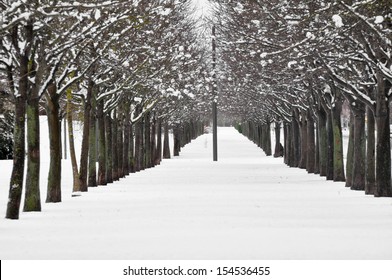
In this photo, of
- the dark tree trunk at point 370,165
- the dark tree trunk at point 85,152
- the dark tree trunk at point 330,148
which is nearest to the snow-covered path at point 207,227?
the dark tree trunk at point 370,165

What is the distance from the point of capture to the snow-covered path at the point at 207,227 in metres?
12.9

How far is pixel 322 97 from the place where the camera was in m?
35.4

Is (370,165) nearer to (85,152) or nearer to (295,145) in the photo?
(85,152)

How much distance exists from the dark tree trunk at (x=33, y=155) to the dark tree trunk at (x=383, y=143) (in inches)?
377

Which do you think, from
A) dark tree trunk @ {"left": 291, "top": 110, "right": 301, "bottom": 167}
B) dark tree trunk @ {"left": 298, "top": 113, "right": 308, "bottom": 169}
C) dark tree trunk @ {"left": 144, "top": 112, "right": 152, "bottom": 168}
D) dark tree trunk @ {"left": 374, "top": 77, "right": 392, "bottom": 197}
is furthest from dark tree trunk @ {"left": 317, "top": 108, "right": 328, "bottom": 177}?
dark tree trunk @ {"left": 144, "top": 112, "right": 152, "bottom": 168}

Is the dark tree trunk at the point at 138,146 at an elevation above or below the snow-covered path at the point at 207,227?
above

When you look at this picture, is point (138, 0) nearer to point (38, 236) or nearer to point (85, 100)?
point (85, 100)

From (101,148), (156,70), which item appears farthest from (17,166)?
(156,70)

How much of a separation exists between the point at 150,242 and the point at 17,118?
19.0 ft

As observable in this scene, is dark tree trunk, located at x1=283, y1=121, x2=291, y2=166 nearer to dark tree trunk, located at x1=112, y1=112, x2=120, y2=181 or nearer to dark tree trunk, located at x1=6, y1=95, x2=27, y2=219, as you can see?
dark tree trunk, located at x1=112, y1=112, x2=120, y2=181

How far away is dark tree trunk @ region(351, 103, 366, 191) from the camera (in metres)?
27.9

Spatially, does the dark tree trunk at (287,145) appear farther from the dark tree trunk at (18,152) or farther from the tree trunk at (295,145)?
the dark tree trunk at (18,152)

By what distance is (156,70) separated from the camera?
125ft
